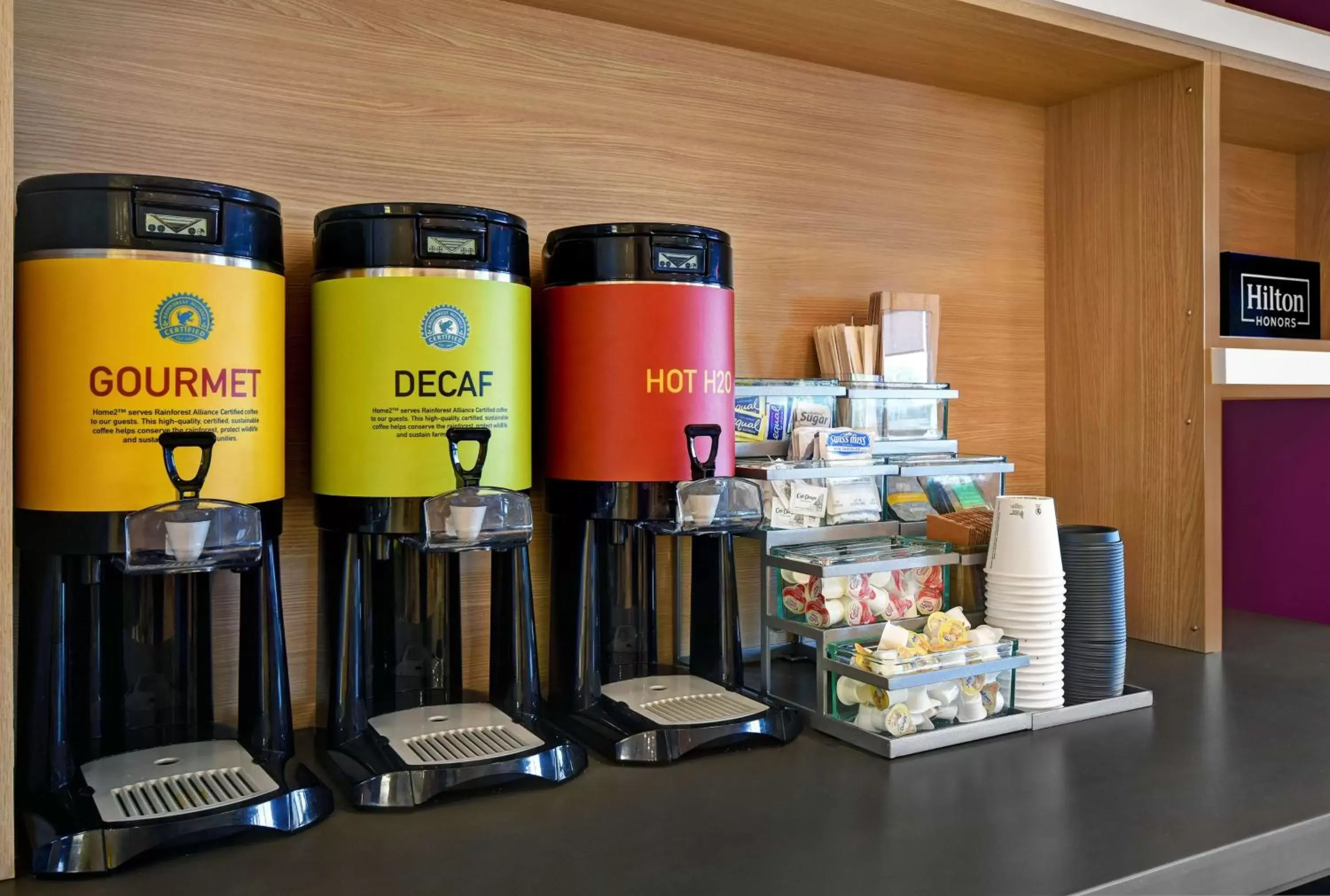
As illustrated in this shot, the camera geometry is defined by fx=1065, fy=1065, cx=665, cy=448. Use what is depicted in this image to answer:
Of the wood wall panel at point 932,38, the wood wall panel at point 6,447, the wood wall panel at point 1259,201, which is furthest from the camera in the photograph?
the wood wall panel at point 1259,201

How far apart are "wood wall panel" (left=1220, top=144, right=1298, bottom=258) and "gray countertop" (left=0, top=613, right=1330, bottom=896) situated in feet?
4.36

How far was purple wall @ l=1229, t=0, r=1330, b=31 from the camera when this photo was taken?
82.1 inches

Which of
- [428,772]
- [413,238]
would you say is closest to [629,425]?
[413,238]

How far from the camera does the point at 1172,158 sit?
66.9 inches

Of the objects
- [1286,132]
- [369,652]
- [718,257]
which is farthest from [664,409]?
[1286,132]

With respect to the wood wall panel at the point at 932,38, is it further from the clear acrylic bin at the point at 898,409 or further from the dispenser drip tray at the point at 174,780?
the dispenser drip tray at the point at 174,780

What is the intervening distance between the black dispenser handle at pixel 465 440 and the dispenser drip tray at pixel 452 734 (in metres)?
0.26

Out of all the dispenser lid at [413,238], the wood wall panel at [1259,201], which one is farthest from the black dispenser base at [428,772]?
the wood wall panel at [1259,201]

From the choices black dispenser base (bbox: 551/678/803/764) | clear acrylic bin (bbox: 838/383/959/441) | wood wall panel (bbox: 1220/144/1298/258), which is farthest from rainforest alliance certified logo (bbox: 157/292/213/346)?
wood wall panel (bbox: 1220/144/1298/258)

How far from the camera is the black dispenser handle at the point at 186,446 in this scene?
90 cm

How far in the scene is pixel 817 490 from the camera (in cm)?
142

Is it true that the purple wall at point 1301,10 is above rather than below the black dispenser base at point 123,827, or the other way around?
above

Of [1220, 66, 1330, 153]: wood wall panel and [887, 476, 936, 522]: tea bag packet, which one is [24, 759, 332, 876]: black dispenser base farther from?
[1220, 66, 1330, 153]: wood wall panel

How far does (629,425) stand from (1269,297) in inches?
52.3
